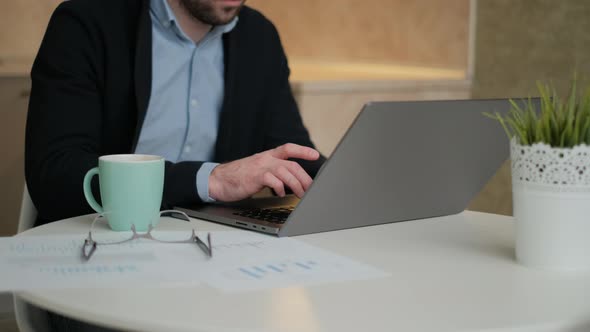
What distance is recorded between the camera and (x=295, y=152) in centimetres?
137

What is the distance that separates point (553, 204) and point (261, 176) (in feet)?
1.71

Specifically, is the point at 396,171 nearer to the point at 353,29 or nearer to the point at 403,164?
the point at 403,164

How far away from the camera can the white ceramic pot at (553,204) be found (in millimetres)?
987

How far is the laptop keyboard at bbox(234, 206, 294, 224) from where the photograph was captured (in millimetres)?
1233

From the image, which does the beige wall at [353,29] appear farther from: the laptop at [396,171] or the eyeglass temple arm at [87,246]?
the eyeglass temple arm at [87,246]

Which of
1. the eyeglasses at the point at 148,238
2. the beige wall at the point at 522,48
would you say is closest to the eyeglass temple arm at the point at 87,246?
the eyeglasses at the point at 148,238

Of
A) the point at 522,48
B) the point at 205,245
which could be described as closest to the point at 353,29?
the point at 522,48

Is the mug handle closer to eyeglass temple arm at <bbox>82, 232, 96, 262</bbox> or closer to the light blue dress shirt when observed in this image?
eyeglass temple arm at <bbox>82, 232, 96, 262</bbox>

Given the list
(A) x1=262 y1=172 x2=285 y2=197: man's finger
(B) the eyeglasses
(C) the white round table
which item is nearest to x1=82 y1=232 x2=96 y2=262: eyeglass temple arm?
(B) the eyeglasses

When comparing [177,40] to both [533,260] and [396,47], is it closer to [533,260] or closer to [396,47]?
[533,260]

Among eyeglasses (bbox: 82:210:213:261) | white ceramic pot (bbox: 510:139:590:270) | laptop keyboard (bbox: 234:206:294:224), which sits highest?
white ceramic pot (bbox: 510:139:590:270)

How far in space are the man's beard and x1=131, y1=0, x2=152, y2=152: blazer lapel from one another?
11cm

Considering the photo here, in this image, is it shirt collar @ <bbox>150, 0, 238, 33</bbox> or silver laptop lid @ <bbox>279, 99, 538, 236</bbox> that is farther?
shirt collar @ <bbox>150, 0, 238, 33</bbox>

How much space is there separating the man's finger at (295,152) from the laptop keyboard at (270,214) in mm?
91
